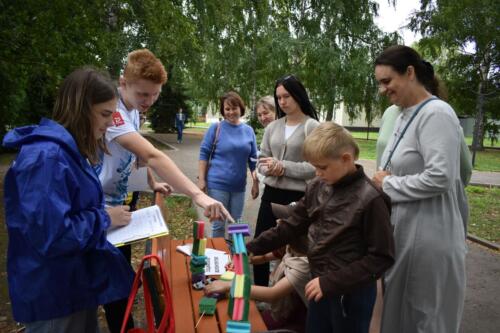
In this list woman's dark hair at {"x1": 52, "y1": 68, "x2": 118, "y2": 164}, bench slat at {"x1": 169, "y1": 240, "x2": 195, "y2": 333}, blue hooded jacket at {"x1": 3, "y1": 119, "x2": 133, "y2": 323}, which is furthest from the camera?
bench slat at {"x1": 169, "y1": 240, "x2": 195, "y2": 333}

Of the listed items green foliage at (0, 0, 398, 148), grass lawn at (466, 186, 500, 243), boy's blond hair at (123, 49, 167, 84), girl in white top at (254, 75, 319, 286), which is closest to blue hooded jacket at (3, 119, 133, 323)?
boy's blond hair at (123, 49, 167, 84)

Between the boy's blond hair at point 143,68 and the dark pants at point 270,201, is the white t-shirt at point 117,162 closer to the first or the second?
the boy's blond hair at point 143,68

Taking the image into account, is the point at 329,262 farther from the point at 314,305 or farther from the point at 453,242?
the point at 453,242

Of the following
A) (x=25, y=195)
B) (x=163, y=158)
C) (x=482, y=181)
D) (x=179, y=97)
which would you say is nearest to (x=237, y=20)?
(x=482, y=181)

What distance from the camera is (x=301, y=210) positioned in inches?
89.9

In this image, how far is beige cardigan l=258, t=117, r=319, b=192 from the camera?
3.20 meters

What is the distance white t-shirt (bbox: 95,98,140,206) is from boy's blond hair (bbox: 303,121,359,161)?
1018 mm

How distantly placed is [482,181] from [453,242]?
11323 mm

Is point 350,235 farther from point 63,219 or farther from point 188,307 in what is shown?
point 63,219

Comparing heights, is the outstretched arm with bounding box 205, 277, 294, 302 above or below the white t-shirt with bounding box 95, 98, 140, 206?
below

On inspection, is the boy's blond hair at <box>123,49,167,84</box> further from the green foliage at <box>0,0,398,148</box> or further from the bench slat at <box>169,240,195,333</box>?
the green foliage at <box>0,0,398,148</box>

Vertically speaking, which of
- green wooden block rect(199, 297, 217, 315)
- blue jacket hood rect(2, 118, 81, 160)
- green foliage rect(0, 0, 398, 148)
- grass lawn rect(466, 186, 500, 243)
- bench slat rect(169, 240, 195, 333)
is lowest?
grass lawn rect(466, 186, 500, 243)

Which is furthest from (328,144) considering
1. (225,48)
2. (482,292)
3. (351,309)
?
(225,48)

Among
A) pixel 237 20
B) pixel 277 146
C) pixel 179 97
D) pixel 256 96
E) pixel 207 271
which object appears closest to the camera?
pixel 207 271
